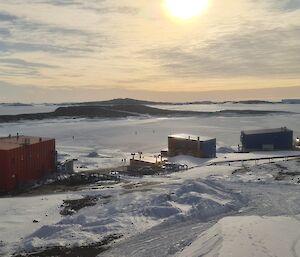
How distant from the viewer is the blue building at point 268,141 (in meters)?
44.2

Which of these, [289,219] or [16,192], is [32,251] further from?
[16,192]

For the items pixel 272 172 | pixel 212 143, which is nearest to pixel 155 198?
pixel 272 172

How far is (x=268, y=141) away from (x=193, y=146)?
9.26m

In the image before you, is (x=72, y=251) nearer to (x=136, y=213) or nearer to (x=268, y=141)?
(x=136, y=213)

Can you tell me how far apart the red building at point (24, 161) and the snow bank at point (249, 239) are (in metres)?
13.1

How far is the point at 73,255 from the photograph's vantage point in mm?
13531

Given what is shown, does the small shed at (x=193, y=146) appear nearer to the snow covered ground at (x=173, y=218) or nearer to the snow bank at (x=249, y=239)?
the snow covered ground at (x=173, y=218)

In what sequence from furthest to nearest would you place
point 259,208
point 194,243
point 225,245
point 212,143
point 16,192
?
1. point 212,143
2. point 16,192
3. point 259,208
4. point 194,243
5. point 225,245

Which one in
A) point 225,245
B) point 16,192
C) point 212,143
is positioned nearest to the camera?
point 225,245

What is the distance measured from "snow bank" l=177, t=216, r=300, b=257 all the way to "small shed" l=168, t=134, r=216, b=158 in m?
22.9

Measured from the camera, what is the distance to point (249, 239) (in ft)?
42.4

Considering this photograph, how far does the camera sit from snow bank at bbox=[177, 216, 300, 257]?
38.7ft

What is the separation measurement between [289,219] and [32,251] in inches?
341

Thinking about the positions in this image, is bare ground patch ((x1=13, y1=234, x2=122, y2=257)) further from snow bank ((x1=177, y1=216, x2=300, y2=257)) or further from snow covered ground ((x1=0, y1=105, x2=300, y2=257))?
snow bank ((x1=177, y1=216, x2=300, y2=257))
